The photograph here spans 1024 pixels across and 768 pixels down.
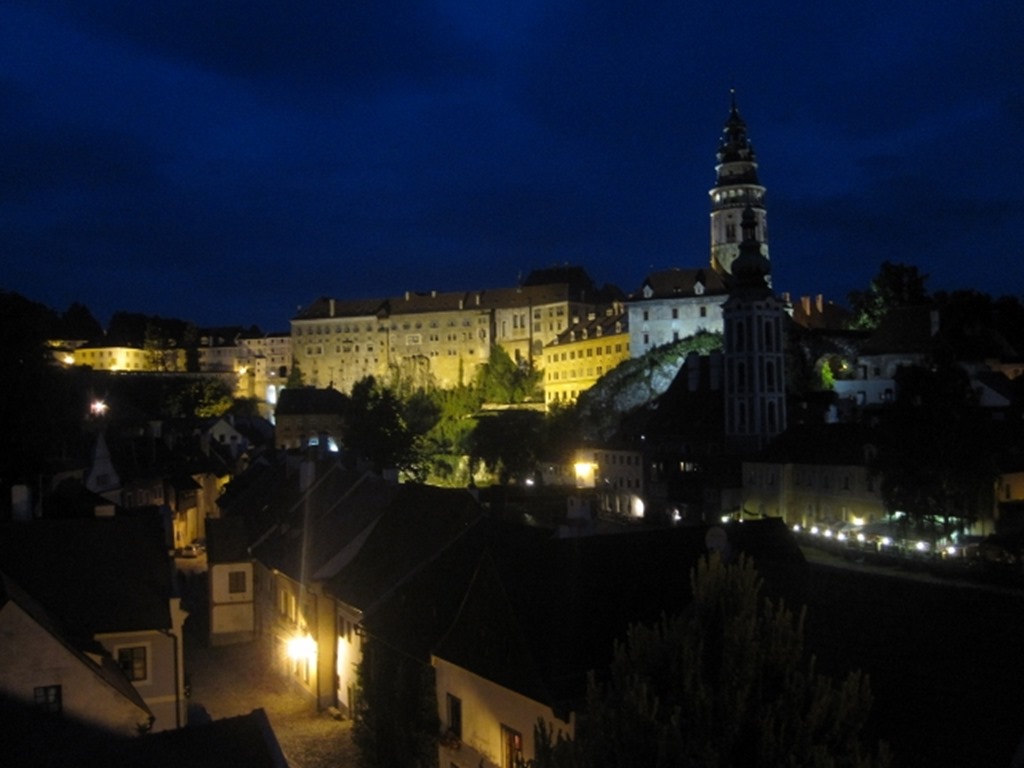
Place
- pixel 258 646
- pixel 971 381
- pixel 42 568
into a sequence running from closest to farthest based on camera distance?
pixel 42 568
pixel 258 646
pixel 971 381

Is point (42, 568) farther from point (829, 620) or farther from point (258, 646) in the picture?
point (829, 620)

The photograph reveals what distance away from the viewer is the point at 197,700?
26562 mm

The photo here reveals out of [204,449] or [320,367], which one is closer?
[204,449]

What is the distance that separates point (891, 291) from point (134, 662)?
80305 mm

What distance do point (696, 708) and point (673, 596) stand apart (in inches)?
279

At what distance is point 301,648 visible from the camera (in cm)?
2811

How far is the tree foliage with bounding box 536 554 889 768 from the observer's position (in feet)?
35.7

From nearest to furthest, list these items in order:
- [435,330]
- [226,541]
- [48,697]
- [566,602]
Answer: [48,697] < [566,602] < [226,541] < [435,330]

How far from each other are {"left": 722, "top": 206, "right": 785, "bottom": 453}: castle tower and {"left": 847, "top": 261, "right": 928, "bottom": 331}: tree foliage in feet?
67.9

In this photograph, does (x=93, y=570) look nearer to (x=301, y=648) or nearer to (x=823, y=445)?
(x=301, y=648)

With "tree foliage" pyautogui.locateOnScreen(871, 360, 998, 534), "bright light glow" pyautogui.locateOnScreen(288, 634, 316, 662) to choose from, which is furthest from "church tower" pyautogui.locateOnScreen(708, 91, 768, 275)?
"bright light glow" pyautogui.locateOnScreen(288, 634, 316, 662)

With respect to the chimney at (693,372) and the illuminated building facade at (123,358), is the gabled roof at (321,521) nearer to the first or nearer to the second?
the chimney at (693,372)

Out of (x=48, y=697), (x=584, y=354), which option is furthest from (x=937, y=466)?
(x=584, y=354)

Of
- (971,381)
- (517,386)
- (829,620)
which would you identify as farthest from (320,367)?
(829,620)
